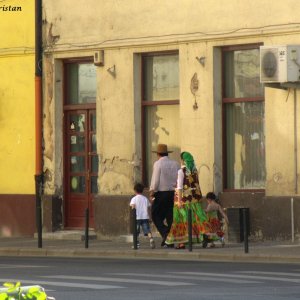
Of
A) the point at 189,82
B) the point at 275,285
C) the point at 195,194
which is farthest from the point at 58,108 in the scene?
the point at 275,285

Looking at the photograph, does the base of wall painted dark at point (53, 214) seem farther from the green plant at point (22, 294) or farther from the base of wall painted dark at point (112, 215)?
the green plant at point (22, 294)

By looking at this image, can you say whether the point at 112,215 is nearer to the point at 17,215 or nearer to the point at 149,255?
the point at 17,215

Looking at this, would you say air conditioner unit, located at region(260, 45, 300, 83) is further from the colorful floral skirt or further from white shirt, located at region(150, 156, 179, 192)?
the colorful floral skirt

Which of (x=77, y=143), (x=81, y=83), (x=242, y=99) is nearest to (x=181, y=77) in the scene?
(x=242, y=99)

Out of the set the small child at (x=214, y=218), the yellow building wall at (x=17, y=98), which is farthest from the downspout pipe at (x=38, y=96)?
the small child at (x=214, y=218)

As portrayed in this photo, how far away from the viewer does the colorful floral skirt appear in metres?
22.1

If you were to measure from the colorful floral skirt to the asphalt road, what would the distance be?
1.88 m

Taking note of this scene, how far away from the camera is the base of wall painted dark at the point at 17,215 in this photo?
2762 cm

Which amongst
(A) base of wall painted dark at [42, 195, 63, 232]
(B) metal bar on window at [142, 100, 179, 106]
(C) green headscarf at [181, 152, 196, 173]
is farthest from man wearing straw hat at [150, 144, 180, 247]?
(A) base of wall painted dark at [42, 195, 63, 232]

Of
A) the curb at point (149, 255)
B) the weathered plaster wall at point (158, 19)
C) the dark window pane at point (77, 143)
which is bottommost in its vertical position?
the curb at point (149, 255)

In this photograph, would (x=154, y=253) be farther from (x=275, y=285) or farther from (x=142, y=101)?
(x=275, y=285)

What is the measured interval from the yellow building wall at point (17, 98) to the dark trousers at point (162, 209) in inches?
220

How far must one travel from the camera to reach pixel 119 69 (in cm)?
2630

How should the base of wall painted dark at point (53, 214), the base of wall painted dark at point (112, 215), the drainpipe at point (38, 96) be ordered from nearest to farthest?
the base of wall painted dark at point (112, 215), the base of wall painted dark at point (53, 214), the drainpipe at point (38, 96)
